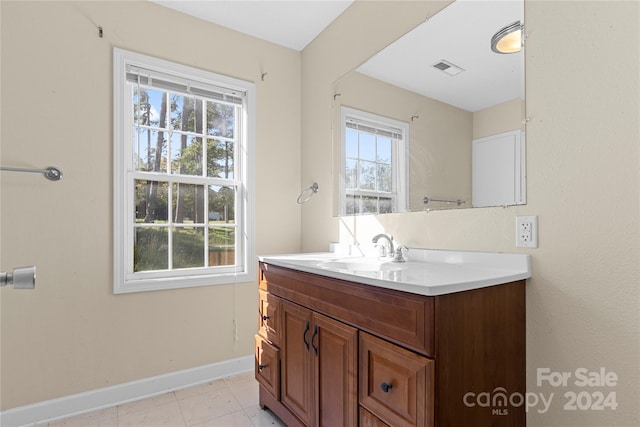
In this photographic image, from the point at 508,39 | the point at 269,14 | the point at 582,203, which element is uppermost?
the point at 269,14

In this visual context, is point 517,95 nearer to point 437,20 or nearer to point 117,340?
point 437,20

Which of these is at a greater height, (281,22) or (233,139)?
(281,22)

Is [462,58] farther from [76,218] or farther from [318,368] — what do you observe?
[76,218]

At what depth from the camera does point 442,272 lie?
1.30m

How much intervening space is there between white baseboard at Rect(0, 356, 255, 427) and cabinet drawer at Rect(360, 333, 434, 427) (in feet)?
4.99

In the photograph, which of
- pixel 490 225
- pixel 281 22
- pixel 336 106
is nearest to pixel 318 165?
pixel 336 106

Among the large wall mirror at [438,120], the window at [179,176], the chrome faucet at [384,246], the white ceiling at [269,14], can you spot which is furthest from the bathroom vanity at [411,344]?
the white ceiling at [269,14]

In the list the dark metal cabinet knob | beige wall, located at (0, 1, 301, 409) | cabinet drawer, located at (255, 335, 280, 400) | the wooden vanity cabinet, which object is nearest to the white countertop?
the wooden vanity cabinet

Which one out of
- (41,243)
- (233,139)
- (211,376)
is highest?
(233,139)

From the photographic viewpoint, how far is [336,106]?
2383mm

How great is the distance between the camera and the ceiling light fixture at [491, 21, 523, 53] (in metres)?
1.34

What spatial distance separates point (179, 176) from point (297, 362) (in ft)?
4.89

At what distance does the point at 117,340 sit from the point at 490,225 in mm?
2219

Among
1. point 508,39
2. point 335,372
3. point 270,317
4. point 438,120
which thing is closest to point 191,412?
point 270,317
